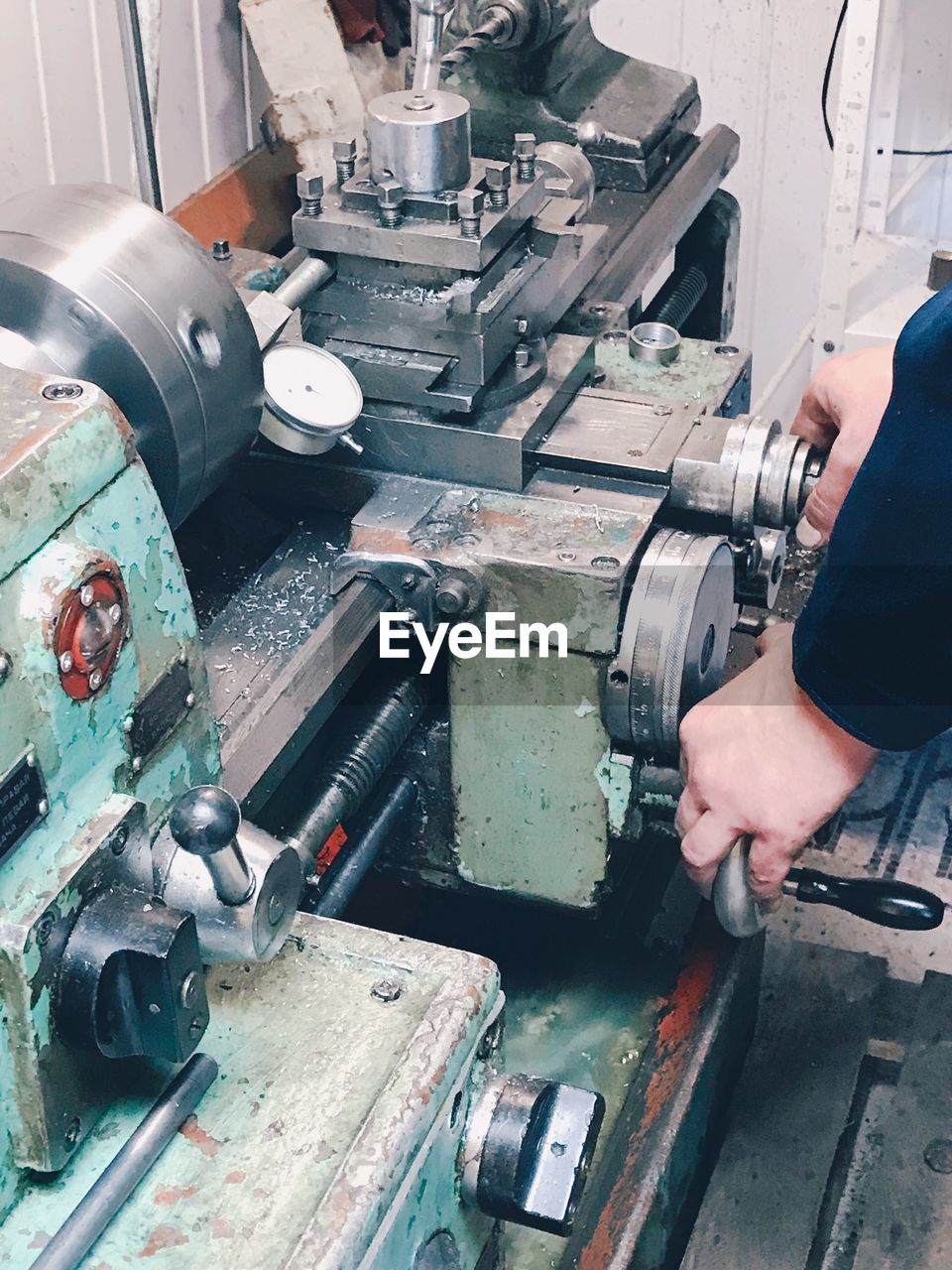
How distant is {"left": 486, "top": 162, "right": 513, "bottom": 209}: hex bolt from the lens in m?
1.36

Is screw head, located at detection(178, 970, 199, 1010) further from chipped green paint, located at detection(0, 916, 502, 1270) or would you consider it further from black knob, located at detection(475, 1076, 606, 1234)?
black knob, located at detection(475, 1076, 606, 1234)

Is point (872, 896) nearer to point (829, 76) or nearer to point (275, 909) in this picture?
point (275, 909)

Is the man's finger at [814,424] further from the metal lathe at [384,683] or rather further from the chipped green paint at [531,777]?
the chipped green paint at [531,777]

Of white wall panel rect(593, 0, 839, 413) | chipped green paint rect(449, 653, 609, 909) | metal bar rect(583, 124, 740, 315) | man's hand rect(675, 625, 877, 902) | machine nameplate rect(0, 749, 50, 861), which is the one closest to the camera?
machine nameplate rect(0, 749, 50, 861)

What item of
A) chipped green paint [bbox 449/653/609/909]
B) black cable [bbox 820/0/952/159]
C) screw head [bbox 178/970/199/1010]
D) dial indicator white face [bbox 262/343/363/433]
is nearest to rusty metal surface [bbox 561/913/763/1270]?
chipped green paint [bbox 449/653/609/909]

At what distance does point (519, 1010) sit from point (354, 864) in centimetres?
42

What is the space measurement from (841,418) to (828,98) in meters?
1.58

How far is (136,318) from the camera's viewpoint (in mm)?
1077

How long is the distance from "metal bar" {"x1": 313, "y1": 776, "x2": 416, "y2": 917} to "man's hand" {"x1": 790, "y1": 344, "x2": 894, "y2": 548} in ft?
1.51

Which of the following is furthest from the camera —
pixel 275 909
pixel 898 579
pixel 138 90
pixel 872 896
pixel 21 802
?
pixel 138 90

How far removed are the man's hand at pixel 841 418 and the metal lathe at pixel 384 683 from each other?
5cm

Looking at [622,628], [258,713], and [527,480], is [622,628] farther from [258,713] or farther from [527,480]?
[258,713]

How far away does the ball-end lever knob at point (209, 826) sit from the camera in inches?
32.4

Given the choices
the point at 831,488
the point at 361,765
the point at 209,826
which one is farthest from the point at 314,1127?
the point at 831,488
